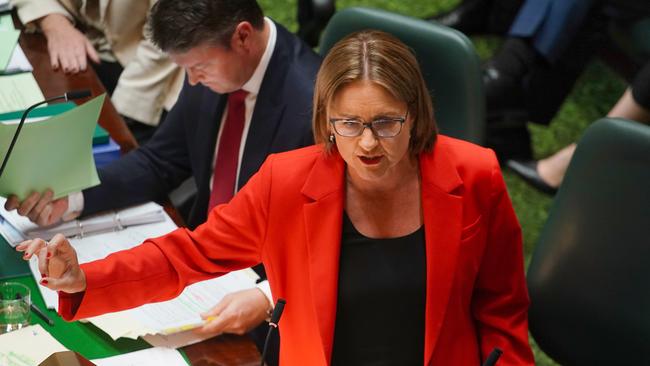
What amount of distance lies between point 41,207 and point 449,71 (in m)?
0.98

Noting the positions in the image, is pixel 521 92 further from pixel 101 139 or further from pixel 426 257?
pixel 426 257

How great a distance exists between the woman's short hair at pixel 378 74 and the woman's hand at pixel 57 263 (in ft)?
1.60

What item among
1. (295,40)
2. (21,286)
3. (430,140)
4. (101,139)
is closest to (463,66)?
(295,40)

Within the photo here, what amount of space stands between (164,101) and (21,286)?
1.20 metres

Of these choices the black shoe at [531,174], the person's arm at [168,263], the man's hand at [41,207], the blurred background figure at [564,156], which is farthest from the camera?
the black shoe at [531,174]

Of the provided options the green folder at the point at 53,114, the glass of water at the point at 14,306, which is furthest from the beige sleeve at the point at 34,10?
the glass of water at the point at 14,306

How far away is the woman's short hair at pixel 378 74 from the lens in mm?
1663

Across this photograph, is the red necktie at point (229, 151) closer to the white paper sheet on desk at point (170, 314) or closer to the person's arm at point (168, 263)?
the white paper sheet on desk at point (170, 314)

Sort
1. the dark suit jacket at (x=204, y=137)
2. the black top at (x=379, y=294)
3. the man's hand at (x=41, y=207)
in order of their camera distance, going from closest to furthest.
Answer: the black top at (x=379, y=294), the man's hand at (x=41, y=207), the dark suit jacket at (x=204, y=137)

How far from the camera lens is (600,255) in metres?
2.06

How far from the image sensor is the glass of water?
1.89 m

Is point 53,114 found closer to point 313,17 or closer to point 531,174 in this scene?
point 313,17

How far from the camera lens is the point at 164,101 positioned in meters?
3.05

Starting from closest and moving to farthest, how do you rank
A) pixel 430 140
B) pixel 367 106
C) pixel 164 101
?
pixel 367 106
pixel 430 140
pixel 164 101
